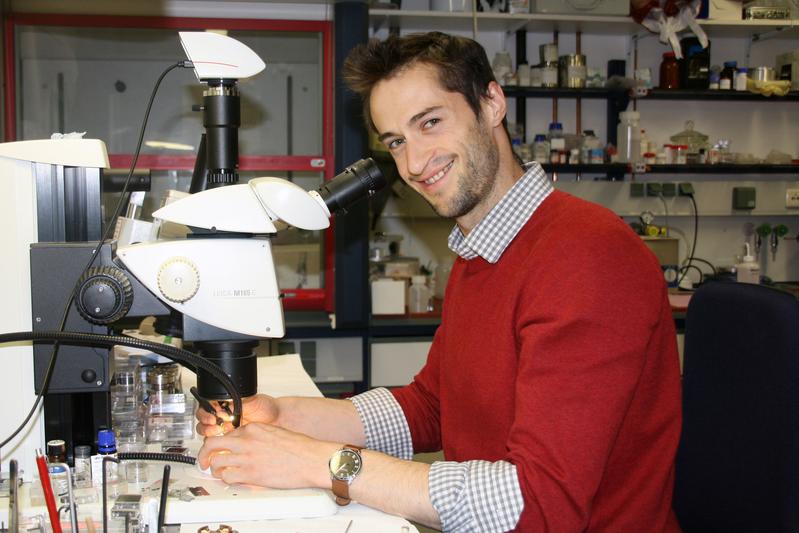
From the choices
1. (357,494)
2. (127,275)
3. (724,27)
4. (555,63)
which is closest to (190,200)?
(127,275)

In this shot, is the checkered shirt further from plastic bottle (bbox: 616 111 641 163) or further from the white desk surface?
plastic bottle (bbox: 616 111 641 163)

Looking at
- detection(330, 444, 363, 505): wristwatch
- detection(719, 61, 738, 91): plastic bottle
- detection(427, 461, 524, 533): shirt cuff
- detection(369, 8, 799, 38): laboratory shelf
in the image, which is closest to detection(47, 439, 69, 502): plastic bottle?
detection(330, 444, 363, 505): wristwatch

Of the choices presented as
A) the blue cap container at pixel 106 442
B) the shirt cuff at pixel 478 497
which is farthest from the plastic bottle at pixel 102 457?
the shirt cuff at pixel 478 497

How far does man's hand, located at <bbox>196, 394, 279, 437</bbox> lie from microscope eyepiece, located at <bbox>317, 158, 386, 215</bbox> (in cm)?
30

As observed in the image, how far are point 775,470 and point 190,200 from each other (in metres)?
0.89

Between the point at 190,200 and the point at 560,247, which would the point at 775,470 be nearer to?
the point at 560,247

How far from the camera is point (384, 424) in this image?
1380 mm

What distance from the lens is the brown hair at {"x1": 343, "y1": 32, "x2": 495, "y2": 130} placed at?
1.27 m

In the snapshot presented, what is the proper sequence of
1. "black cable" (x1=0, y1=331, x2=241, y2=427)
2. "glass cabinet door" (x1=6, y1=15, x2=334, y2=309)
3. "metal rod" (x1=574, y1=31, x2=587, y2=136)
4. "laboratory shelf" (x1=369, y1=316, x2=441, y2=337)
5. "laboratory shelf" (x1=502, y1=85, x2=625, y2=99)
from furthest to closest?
1. "metal rod" (x1=574, y1=31, x2=587, y2=136)
2. "laboratory shelf" (x1=502, y1=85, x2=625, y2=99)
3. "glass cabinet door" (x1=6, y1=15, x2=334, y2=309)
4. "laboratory shelf" (x1=369, y1=316, x2=441, y2=337)
5. "black cable" (x1=0, y1=331, x2=241, y2=427)

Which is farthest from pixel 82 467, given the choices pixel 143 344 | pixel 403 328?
pixel 403 328

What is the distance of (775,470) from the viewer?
105cm

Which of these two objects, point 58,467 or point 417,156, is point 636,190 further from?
point 58,467

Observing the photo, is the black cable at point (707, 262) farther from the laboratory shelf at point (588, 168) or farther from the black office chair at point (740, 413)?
the black office chair at point (740, 413)

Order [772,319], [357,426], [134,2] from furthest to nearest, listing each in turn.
→ 1. [134,2]
2. [357,426]
3. [772,319]
